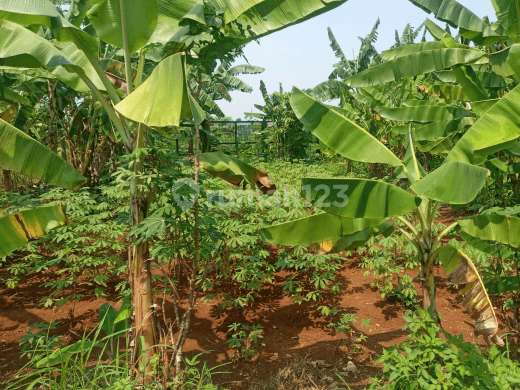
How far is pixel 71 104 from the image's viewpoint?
8.98m

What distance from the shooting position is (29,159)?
9.91 feet

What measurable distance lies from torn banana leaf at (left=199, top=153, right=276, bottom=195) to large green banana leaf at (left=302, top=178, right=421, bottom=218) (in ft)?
3.80

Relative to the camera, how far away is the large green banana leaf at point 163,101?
7.73ft

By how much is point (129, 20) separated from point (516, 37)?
13.1 ft

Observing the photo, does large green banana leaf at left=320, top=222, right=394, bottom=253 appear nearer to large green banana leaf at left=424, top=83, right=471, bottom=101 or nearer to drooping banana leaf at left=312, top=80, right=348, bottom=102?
large green banana leaf at left=424, top=83, right=471, bottom=101

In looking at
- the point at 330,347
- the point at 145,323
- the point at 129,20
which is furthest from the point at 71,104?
the point at 330,347

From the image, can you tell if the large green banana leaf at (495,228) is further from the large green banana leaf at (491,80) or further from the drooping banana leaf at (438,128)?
the large green banana leaf at (491,80)

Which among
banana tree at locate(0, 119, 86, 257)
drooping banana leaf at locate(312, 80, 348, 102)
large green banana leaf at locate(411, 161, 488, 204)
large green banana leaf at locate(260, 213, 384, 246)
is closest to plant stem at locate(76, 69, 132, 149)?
banana tree at locate(0, 119, 86, 257)

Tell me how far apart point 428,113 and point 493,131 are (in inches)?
72.0

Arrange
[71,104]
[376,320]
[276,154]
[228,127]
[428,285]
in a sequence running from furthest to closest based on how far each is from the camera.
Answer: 1. [228,127]
2. [276,154]
3. [71,104]
4. [376,320]
5. [428,285]

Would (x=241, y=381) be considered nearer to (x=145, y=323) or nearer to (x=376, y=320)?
(x=145, y=323)

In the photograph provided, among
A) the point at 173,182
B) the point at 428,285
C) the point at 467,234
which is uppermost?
the point at 173,182

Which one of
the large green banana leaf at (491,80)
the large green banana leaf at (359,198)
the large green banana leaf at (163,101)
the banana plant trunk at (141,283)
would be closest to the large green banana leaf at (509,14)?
the large green banana leaf at (491,80)

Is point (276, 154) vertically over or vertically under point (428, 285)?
over
